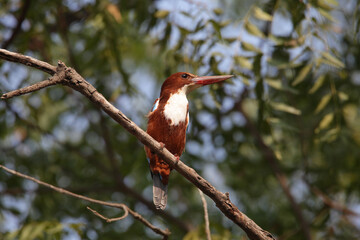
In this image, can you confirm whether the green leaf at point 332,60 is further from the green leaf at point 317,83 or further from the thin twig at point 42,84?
the thin twig at point 42,84

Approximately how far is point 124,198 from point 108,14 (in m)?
2.46

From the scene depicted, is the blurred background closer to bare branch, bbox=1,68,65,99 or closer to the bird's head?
the bird's head

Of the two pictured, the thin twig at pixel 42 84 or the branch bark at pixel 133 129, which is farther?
the branch bark at pixel 133 129

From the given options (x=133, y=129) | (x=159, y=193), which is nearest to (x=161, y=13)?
(x=159, y=193)

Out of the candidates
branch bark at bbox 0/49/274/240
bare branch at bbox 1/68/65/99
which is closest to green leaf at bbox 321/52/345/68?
branch bark at bbox 0/49/274/240

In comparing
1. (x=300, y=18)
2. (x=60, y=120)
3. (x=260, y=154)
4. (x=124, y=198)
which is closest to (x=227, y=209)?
(x=300, y=18)

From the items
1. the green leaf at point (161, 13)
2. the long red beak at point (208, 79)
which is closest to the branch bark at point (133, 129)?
the long red beak at point (208, 79)

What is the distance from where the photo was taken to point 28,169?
5.36m

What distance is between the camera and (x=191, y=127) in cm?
549

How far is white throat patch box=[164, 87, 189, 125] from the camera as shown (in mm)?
3680

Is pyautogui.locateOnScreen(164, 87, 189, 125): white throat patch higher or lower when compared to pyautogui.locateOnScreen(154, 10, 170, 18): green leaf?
lower

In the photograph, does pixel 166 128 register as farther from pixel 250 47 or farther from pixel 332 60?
pixel 332 60

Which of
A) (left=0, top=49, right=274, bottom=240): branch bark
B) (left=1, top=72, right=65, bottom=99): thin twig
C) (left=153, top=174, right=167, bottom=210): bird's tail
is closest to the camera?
(left=1, top=72, right=65, bottom=99): thin twig

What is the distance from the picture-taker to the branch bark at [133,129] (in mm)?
2400
